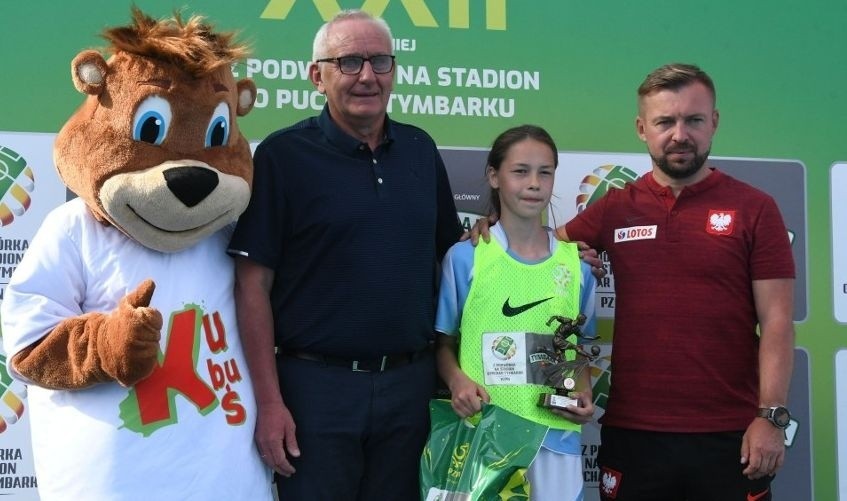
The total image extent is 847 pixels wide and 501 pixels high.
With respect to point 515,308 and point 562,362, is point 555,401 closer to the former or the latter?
point 562,362

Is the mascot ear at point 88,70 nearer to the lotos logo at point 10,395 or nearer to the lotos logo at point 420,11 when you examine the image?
the lotos logo at point 420,11

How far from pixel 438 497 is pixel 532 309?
600 mm

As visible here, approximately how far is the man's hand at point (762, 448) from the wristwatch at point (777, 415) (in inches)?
0.6

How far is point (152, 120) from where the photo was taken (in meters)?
2.24

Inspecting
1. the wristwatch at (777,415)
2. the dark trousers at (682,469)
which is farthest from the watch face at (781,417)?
the dark trousers at (682,469)

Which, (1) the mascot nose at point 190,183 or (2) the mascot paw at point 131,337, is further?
(1) the mascot nose at point 190,183

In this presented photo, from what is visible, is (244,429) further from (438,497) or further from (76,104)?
(76,104)

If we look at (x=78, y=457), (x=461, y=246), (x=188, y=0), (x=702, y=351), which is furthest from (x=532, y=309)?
(x=188, y=0)

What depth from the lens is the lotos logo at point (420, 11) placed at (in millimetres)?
3057

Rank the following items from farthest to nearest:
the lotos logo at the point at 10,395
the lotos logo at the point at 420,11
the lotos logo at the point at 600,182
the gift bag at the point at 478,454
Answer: the lotos logo at the point at 600,182 → the lotos logo at the point at 420,11 → the lotos logo at the point at 10,395 → the gift bag at the point at 478,454

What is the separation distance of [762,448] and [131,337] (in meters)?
1.76

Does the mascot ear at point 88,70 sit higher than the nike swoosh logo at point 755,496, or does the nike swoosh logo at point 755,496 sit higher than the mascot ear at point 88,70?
the mascot ear at point 88,70

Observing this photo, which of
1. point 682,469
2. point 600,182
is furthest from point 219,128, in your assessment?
point 682,469

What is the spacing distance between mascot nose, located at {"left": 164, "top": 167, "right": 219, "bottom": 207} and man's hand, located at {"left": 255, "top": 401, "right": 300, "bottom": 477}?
23.7 inches
